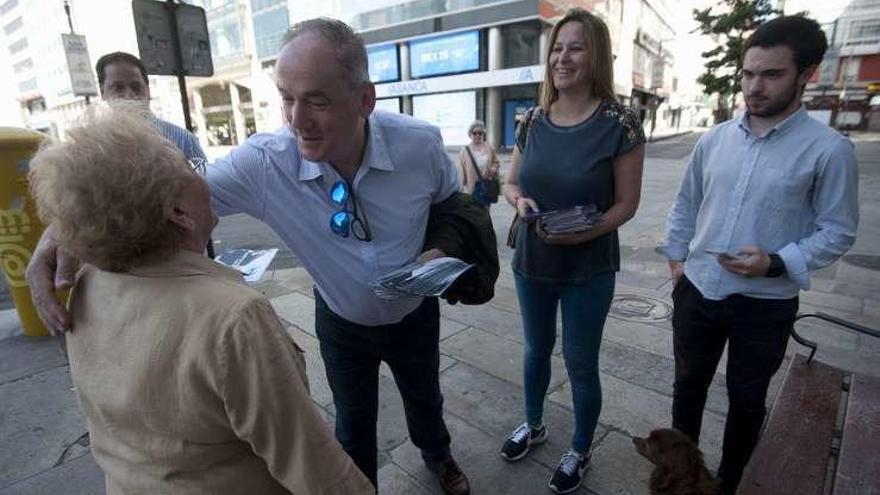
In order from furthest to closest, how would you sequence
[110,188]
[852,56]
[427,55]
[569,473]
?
[852,56] < [427,55] < [569,473] < [110,188]

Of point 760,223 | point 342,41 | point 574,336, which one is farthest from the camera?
point 574,336

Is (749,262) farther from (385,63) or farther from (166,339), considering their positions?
(385,63)

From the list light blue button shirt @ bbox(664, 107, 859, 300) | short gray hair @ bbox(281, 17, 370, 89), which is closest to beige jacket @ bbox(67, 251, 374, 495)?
short gray hair @ bbox(281, 17, 370, 89)

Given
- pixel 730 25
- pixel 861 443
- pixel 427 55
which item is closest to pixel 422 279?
pixel 861 443

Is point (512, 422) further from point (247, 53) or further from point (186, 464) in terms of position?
point (247, 53)

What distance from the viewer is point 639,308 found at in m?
4.60

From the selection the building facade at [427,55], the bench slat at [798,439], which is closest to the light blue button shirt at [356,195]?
the bench slat at [798,439]

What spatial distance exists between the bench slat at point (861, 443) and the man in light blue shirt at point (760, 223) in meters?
0.32

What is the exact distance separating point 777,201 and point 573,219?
77cm

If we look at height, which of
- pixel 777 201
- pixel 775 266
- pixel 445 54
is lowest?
pixel 775 266

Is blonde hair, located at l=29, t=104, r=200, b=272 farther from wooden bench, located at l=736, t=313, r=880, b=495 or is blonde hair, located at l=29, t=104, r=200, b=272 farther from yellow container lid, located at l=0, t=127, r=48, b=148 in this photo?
yellow container lid, located at l=0, t=127, r=48, b=148

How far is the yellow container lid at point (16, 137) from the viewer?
13.1ft

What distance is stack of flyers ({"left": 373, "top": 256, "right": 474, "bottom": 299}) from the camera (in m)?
1.50

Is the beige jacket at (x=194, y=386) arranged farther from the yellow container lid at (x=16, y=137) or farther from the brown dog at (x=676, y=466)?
the yellow container lid at (x=16, y=137)
